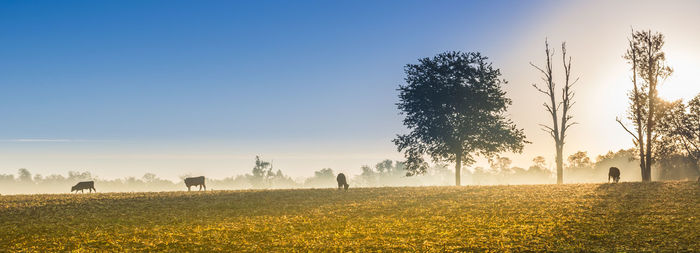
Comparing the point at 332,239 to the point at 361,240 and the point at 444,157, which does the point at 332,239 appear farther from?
the point at 444,157

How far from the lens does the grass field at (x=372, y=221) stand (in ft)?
61.0

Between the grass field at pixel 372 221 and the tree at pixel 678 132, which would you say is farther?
the tree at pixel 678 132

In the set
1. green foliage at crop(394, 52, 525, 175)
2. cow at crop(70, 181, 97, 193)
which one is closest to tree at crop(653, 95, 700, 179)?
green foliage at crop(394, 52, 525, 175)

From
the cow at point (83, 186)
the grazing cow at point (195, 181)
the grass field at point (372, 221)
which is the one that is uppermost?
the grazing cow at point (195, 181)

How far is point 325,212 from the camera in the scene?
27.5m

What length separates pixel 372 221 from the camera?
24.3 meters

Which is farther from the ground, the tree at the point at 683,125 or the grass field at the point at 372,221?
the tree at the point at 683,125

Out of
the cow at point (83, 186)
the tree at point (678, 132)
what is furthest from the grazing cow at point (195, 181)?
the tree at point (678, 132)

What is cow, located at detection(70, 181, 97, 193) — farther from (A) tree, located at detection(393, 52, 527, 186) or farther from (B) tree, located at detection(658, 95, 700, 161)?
(B) tree, located at detection(658, 95, 700, 161)

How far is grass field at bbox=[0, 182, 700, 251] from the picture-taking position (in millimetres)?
18578

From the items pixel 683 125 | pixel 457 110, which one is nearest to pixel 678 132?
pixel 683 125

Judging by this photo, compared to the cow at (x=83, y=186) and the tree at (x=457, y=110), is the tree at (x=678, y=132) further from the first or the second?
the cow at (x=83, y=186)

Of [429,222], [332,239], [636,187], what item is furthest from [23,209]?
[636,187]

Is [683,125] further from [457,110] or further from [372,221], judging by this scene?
[372,221]
